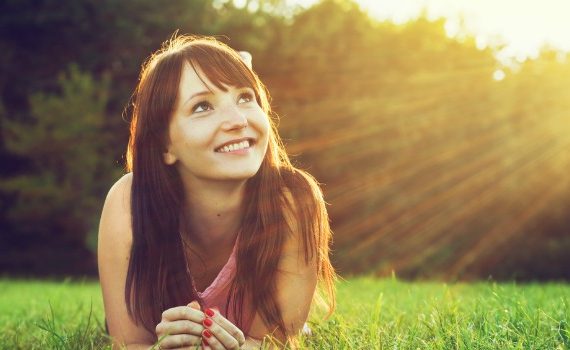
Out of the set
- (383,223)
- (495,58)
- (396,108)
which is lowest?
(383,223)

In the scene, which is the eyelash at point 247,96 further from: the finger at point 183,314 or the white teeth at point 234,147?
the finger at point 183,314

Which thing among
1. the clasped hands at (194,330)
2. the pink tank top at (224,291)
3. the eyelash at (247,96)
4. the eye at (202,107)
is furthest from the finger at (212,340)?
the eyelash at (247,96)

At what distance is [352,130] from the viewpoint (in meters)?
16.7

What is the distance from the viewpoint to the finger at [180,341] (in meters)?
A: 2.41

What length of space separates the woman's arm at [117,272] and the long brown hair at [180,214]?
4 cm

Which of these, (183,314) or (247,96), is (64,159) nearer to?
(247,96)

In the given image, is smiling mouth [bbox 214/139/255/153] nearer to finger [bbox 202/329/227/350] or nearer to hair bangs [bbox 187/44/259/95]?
hair bangs [bbox 187/44/259/95]

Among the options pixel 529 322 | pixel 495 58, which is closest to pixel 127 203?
pixel 529 322

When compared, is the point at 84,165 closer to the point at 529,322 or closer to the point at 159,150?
the point at 159,150

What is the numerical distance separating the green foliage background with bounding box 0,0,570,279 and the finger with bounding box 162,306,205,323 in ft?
38.9

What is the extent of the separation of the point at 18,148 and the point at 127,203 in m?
14.1

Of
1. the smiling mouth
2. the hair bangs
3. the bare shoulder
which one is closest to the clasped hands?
the bare shoulder

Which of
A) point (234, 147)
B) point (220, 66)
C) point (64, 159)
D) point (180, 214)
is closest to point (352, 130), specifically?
point (64, 159)

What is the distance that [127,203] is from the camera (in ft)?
9.76
